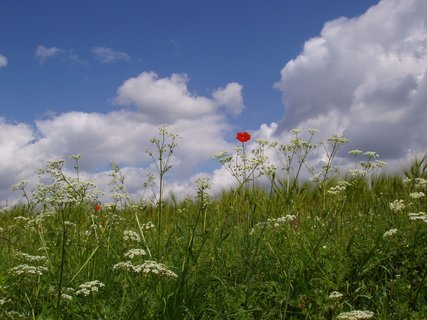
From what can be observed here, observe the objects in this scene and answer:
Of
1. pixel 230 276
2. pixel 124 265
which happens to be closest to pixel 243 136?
pixel 230 276

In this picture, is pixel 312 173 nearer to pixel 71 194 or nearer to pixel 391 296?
pixel 391 296

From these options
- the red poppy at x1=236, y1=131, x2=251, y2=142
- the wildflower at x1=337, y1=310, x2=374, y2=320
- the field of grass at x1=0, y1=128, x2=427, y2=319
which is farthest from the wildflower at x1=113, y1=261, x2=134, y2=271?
the red poppy at x1=236, y1=131, x2=251, y2=142

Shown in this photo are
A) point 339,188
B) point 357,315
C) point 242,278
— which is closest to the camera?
point 357,315

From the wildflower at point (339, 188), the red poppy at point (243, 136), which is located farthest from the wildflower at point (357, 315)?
the red poppy at point (243, 136)

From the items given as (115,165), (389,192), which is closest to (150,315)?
(115,165)

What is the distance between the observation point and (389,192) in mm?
10641

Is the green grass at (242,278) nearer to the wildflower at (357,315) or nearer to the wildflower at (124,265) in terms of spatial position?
the wildflower at (124,265)

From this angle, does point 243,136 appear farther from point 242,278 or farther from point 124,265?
point 124,265

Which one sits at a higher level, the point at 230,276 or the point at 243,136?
the point at 243,136

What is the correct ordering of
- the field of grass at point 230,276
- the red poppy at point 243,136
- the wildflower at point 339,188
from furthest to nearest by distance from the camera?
the red poppy at point 243,136, the wildflower at point 339,188, the field of grass at point 230,276

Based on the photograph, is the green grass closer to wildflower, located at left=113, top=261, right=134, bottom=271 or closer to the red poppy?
wildflower, located at left=113, top=261, right=134, bottom=271

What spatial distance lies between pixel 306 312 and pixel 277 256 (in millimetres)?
1098

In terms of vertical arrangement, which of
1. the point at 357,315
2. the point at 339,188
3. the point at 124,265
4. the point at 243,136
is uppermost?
the point at 243,136

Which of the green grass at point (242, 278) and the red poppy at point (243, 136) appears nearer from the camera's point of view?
the green grass at point (242, 278)
